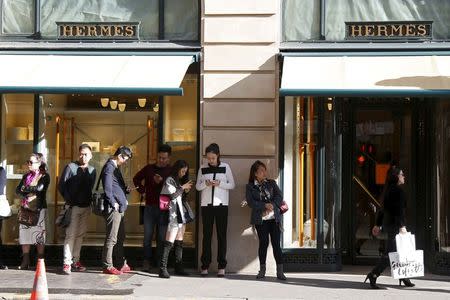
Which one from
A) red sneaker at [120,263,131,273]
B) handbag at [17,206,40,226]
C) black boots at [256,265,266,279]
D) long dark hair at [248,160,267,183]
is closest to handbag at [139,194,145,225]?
red sneaker at [120,263,131,273]

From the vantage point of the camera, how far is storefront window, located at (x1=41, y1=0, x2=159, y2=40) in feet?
44.5

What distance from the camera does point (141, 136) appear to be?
45.3ft

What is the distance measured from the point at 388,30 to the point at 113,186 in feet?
16.0

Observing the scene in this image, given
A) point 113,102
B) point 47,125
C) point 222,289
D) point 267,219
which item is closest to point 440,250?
point 267,219

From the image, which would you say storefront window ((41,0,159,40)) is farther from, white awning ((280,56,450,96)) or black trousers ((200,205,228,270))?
black trousers ((200,205,228,270))

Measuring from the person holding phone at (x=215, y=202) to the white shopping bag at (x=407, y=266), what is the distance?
2.62 meters

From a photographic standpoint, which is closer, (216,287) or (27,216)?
(216,287)

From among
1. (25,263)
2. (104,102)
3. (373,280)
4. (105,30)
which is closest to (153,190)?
(104,102)

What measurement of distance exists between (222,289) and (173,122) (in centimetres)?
328

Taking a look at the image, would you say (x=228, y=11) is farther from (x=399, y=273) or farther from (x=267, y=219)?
(x=399, y=273)

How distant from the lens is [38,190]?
1282 cm

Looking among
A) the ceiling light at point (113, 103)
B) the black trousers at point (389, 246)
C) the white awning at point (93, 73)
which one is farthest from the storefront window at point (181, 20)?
the black trousers at point (389, 246)

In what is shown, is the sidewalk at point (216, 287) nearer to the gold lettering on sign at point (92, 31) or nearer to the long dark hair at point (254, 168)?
the long dark hair at point (254, 168)

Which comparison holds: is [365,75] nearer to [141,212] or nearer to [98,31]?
[141,212]
